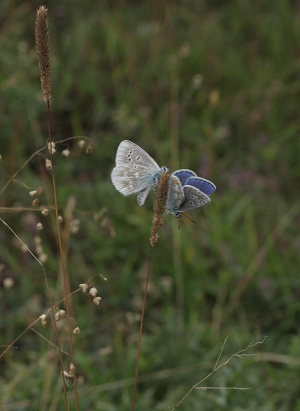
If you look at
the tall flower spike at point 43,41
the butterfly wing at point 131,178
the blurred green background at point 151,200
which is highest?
the tall flower spike at point 43,41

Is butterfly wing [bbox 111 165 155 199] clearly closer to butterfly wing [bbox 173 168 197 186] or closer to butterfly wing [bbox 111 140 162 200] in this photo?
butterfly wing [bbox 111 140 162 200]

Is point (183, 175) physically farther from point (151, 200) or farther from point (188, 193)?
point (151, 200)

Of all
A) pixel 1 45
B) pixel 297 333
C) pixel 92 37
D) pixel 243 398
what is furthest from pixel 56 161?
pixel 243 398

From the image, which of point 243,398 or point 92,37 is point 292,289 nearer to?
point 243,398

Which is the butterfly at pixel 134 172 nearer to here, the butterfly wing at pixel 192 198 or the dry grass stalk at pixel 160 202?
the butterfly wing at pixel 192 198

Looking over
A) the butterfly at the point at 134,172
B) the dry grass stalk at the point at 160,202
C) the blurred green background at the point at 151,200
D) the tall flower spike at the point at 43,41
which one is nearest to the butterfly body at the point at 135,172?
the butterfly at the point at 134,172

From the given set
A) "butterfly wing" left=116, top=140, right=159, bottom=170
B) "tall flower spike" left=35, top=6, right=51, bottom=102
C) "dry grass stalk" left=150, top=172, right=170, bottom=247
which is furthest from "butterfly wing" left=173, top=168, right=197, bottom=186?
"tall flower spike" left=35, top=6, right=51, bottom=102
